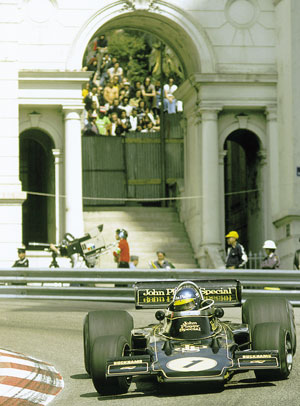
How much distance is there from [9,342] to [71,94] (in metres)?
19.9

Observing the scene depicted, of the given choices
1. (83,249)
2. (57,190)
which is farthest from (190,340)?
(57,190)

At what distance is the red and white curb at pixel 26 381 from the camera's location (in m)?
11.6

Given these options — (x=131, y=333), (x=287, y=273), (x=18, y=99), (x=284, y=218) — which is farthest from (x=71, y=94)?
(x=131, y=333)

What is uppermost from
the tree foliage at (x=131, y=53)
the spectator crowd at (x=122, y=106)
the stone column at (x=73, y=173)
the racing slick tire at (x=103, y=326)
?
the tree foliage at (x=131, y=53)

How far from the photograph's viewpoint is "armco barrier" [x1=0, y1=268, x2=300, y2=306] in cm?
2388

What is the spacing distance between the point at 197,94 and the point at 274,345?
25.2m

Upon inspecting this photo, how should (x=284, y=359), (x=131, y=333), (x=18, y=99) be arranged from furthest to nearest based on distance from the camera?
(x=18, y=99) < (x=131, y=333) < (x=284, y=359)

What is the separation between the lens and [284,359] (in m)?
12.3

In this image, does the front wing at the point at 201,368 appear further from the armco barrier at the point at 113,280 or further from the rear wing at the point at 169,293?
the armco barrier at the point at 113,280

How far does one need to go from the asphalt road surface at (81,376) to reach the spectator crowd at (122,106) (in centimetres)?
1829

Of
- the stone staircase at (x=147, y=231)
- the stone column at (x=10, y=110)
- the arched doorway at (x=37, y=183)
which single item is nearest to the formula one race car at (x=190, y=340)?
the stone column at (x=10, y=110)

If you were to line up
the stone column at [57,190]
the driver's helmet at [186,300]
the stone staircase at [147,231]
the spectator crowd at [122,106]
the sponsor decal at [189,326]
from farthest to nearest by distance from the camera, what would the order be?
the spectator crowd at [122,106] < the stone column at [57,190] < the stone staircase at [147,231] < the driver's helmet at [186,300] < the sponsor decal at [189,326]

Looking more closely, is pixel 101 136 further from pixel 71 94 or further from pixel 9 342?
pixel 9 342

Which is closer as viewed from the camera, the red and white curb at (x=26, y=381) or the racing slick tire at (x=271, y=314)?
the red and white curb at (x=26, y=381)
